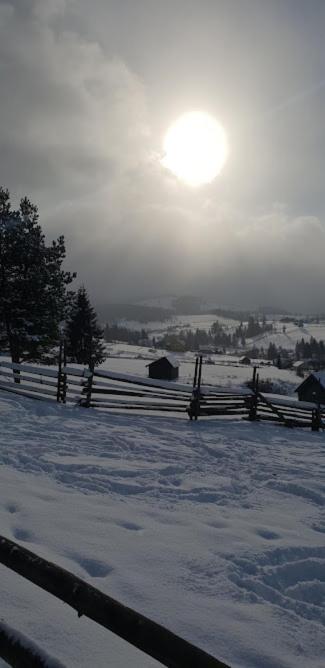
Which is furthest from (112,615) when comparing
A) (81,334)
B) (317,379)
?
(317,379)

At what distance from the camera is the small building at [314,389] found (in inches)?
1593

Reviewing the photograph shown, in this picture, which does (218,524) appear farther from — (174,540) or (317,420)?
(317,420)

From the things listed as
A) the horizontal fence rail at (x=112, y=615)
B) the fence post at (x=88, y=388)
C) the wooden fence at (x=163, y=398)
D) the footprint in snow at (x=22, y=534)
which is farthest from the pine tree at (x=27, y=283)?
the horizontal fence rail at (x=112, y=615)

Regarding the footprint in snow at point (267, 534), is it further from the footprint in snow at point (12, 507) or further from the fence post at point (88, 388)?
the fence post at point (88, 388)

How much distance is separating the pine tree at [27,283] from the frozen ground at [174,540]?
429 inches

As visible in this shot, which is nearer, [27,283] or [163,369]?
[27,283]

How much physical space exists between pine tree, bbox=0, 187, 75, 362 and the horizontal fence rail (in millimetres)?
17744

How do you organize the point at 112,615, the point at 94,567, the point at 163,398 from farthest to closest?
the point at 163,398
the point at 94,567
the point at 112,615

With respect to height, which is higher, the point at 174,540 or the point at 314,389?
the point at 174,540

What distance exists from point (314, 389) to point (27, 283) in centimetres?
3443

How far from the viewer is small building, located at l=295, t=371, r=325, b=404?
1593 inches

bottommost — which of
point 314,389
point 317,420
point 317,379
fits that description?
point 314,389

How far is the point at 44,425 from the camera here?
9969 millimetres

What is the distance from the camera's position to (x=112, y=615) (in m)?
1.66
